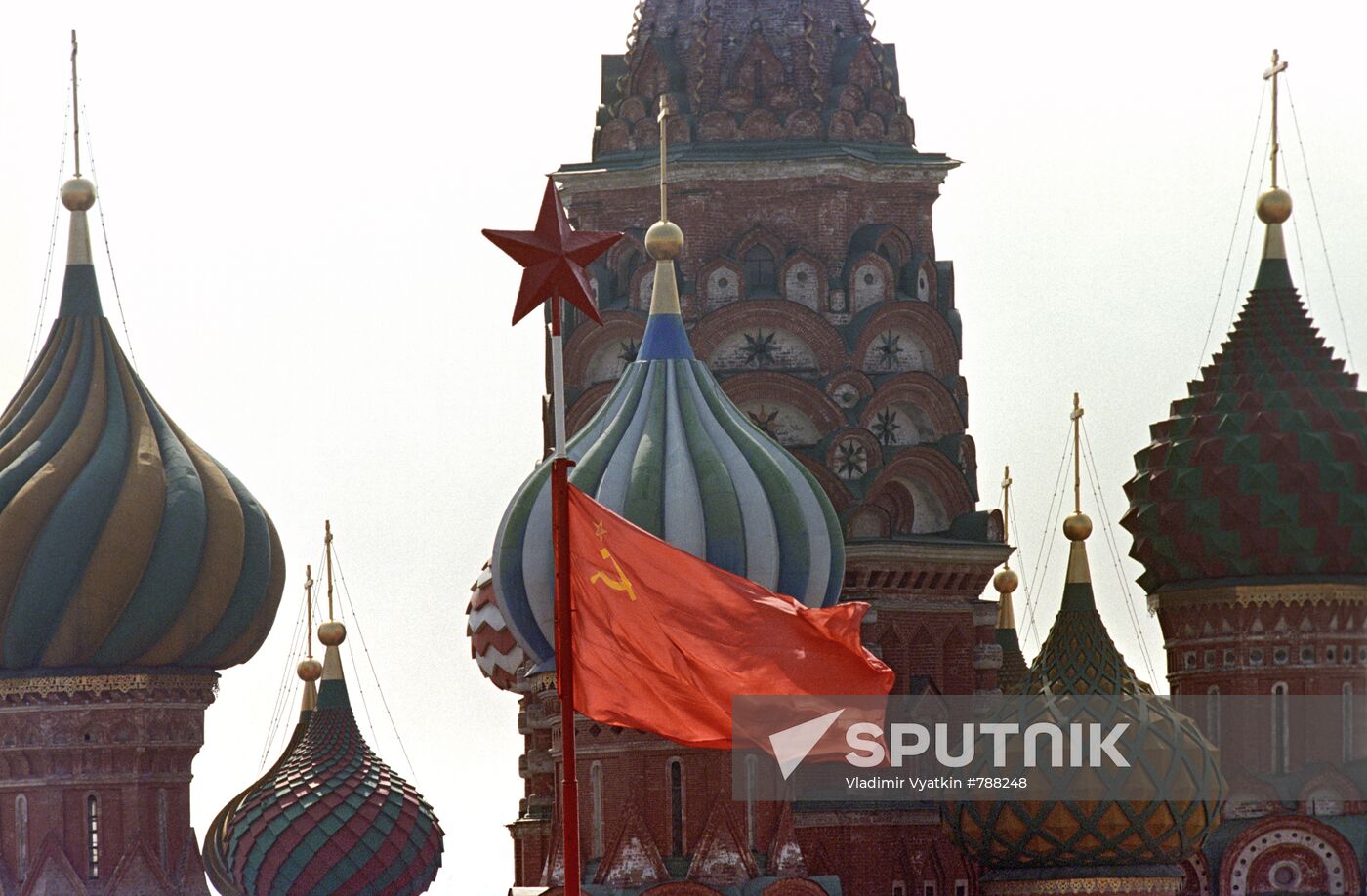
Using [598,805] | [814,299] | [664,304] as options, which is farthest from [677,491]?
[814,299]

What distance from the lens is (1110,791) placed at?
54281 mm

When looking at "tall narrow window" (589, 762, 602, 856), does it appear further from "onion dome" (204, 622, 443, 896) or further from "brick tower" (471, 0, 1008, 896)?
"onion dome" (204, 622, 443, 896)

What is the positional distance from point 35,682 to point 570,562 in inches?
1355

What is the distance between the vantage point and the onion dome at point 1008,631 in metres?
63.2

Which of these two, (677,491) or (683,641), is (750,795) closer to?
(677,491)

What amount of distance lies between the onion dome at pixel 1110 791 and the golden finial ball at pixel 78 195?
61.5 ft

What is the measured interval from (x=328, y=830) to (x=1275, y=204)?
16.7 m

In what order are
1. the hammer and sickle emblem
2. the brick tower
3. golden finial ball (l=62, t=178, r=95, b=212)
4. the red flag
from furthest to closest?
golden finial ball (l=62, t=178, r=95, b=212)
the brick tower
the hammer and sickle emblem
the red flag

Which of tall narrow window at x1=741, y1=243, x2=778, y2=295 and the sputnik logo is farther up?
tall narrow window at x1=741, y1=243, x2=778, y2=295

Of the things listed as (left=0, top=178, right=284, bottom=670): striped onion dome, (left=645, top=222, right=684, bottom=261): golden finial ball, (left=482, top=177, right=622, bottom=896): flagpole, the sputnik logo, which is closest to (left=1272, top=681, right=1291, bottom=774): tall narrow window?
(left=645, top=222, right=684, bottom=261): golden finial ball

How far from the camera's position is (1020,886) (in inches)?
2167

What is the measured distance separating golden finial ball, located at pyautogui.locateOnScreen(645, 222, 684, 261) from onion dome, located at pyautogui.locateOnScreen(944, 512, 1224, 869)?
6722 millimetres

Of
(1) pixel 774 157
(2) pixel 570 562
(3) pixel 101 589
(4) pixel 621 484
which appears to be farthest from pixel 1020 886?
(2) pixel 570 562

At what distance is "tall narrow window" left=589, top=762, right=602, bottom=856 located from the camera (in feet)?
180
